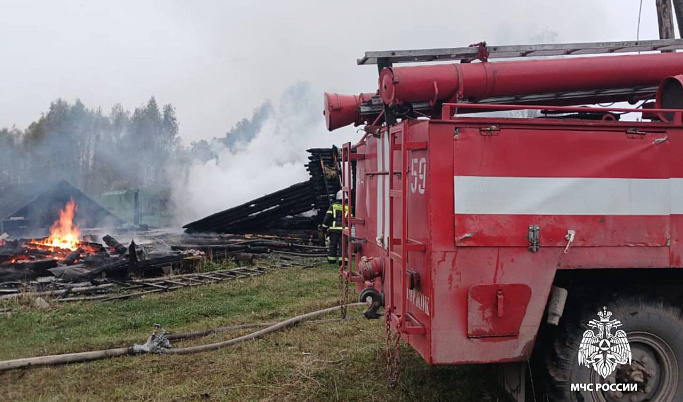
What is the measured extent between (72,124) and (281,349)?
4529 cm

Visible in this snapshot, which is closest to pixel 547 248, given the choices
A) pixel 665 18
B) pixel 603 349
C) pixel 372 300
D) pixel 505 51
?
pixel 603 349

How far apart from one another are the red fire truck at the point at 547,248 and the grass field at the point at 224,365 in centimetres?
109

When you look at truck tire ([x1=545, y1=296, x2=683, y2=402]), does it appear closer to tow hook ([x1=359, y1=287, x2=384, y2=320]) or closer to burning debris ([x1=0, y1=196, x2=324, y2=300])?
tow hook ([x1=359, y1=287, x2=384, y2=320])

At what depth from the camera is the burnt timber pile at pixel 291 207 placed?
1781cm

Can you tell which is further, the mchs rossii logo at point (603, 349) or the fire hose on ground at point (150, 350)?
the fire hose on ground at point (150, 350)

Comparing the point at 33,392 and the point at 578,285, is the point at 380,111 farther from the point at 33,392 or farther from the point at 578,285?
the point at 33,392

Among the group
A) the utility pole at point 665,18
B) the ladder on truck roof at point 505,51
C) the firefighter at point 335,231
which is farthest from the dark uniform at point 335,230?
the ladder on truck roof at point 505,51

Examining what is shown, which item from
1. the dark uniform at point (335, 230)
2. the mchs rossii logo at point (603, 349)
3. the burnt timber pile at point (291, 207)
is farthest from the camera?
the burnt timber pile at point (291, 207)

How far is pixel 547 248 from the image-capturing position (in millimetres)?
3717

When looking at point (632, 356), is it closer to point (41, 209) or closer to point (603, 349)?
point (603, 349)

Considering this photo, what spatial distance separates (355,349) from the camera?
6078 millimetres

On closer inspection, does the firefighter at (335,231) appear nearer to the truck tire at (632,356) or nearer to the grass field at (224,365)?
the grass field at (224,365)

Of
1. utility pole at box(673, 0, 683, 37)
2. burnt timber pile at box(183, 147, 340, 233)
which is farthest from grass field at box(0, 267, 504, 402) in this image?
burnt timber pile at box(183, 147, 340, 233)

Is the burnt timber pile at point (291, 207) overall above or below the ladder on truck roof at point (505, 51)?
below
